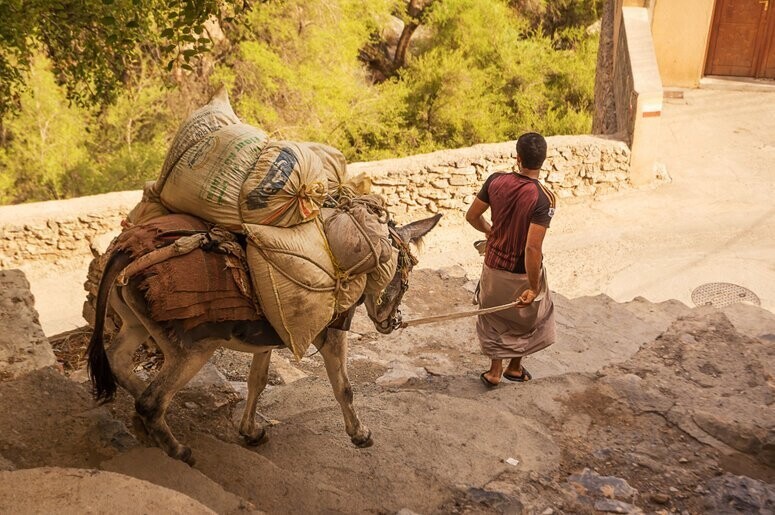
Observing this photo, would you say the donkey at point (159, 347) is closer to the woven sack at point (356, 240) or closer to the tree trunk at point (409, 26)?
the woven sack at point (356, 240)

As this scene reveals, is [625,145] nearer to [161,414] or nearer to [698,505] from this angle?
[698,505]

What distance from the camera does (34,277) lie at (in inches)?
371

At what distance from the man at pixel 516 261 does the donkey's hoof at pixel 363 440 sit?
1514mm

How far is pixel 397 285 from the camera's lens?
14.3 ft

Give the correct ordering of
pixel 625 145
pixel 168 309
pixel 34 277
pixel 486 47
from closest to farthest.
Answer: pixel 168 309
pixel 34 277
pixel 625 145
pixel 486 47

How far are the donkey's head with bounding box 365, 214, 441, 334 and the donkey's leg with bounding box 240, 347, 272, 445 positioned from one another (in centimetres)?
68

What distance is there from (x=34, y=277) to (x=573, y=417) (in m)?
7.32

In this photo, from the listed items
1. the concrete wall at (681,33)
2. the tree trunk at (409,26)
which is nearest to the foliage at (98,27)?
the concrete wall at (681,33)

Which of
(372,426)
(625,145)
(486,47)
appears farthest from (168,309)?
(486,47)

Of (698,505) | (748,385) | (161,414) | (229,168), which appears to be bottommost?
(748,385)

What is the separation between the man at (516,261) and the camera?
5.01m

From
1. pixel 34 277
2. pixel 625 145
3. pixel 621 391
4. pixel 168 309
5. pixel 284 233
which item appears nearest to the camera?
pixel 168 309

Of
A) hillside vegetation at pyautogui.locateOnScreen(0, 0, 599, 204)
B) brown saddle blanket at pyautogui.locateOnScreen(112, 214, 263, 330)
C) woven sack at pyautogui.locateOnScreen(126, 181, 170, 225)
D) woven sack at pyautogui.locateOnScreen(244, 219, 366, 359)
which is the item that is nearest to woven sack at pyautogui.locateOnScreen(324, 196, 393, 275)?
woven sack at pyautogui.locateOnScreen(244, 219, 366, 359)

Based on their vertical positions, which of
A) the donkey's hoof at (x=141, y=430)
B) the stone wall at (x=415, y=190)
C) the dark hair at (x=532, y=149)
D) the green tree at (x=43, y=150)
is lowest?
the green tree at (x=43, y=150)
